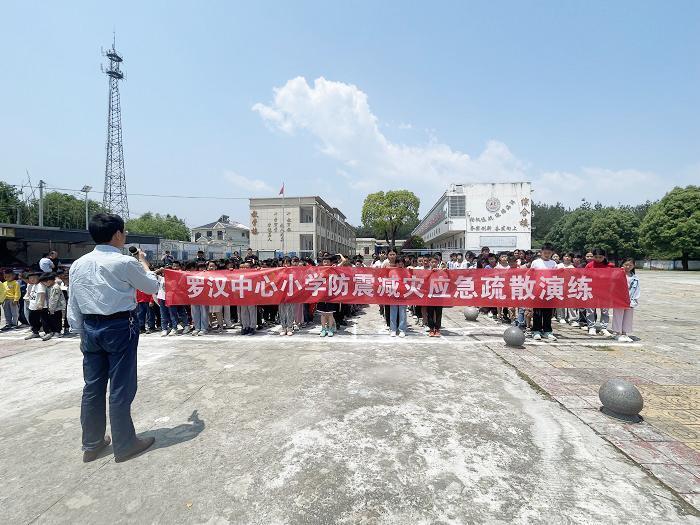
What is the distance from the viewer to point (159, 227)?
70000 mm

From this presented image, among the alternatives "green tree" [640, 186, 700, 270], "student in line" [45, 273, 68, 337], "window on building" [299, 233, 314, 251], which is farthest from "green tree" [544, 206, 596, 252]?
"student in line" [45, 273, 68, 337]

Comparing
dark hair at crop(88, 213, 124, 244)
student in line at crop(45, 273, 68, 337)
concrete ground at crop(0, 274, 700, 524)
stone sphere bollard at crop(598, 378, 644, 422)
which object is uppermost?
dark hair at crop(88, 213, 124, 244)

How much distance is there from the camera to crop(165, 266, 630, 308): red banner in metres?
7.57

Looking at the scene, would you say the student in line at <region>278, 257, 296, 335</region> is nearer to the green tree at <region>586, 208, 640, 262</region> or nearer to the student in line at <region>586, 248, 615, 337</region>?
the student in line at <region>586, 248, 615, 337</region>

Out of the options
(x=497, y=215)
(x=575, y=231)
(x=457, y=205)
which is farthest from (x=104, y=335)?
(x=575, y=231)

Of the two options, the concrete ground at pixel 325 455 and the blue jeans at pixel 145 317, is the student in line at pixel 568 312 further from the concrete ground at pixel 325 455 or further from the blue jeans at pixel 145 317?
the blue jeans at pixel 145 317

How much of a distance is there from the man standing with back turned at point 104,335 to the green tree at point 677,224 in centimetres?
5384

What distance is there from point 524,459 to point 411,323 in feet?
20.6

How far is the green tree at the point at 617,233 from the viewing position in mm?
49031

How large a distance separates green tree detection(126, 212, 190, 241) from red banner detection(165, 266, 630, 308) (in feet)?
220

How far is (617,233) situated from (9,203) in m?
81.3

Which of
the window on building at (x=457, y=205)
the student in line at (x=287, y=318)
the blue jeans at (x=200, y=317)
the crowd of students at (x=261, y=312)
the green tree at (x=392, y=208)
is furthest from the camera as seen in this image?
the green tree at (x=392, y=208)

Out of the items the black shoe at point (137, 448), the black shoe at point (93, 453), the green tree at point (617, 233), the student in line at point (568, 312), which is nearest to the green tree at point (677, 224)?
the green tree at point (617, 233)

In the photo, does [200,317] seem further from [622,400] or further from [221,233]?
[221,233]
